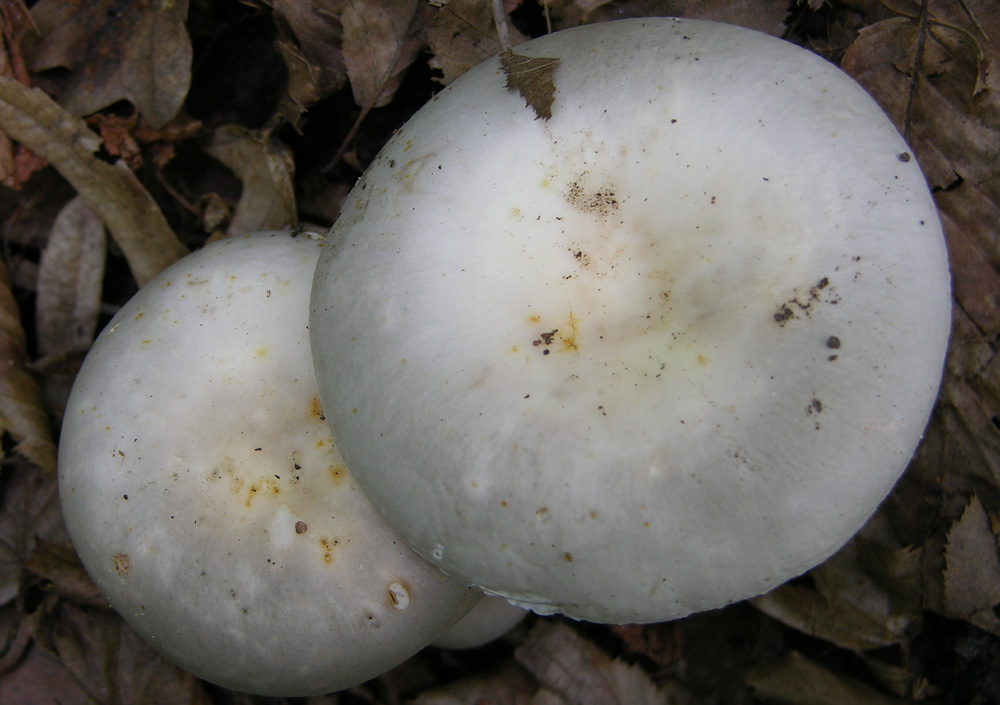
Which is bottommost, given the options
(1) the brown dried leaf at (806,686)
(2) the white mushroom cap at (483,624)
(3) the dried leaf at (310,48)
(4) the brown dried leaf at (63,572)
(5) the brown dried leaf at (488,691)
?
(5) the brown dried leaf at (488,691)

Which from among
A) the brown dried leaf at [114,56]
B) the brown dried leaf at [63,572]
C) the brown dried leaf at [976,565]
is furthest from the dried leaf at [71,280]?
the brown dried leaf at [976,565]

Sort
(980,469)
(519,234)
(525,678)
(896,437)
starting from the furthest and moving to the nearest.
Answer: (525,678)
(980,469)
(519,234)
(896,437)

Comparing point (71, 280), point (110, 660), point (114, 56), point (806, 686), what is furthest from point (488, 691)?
point (114, 56)

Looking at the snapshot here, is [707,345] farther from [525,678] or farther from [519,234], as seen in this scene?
[525,678]

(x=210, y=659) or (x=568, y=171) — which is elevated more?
(x=568, y=171)

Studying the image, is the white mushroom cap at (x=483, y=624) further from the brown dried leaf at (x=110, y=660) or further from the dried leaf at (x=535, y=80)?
the dried leaf at (x=535, y=80)

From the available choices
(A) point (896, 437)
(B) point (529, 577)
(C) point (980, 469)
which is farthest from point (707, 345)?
(C) point (980, 469)

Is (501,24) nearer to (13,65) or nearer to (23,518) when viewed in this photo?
(13,65)
